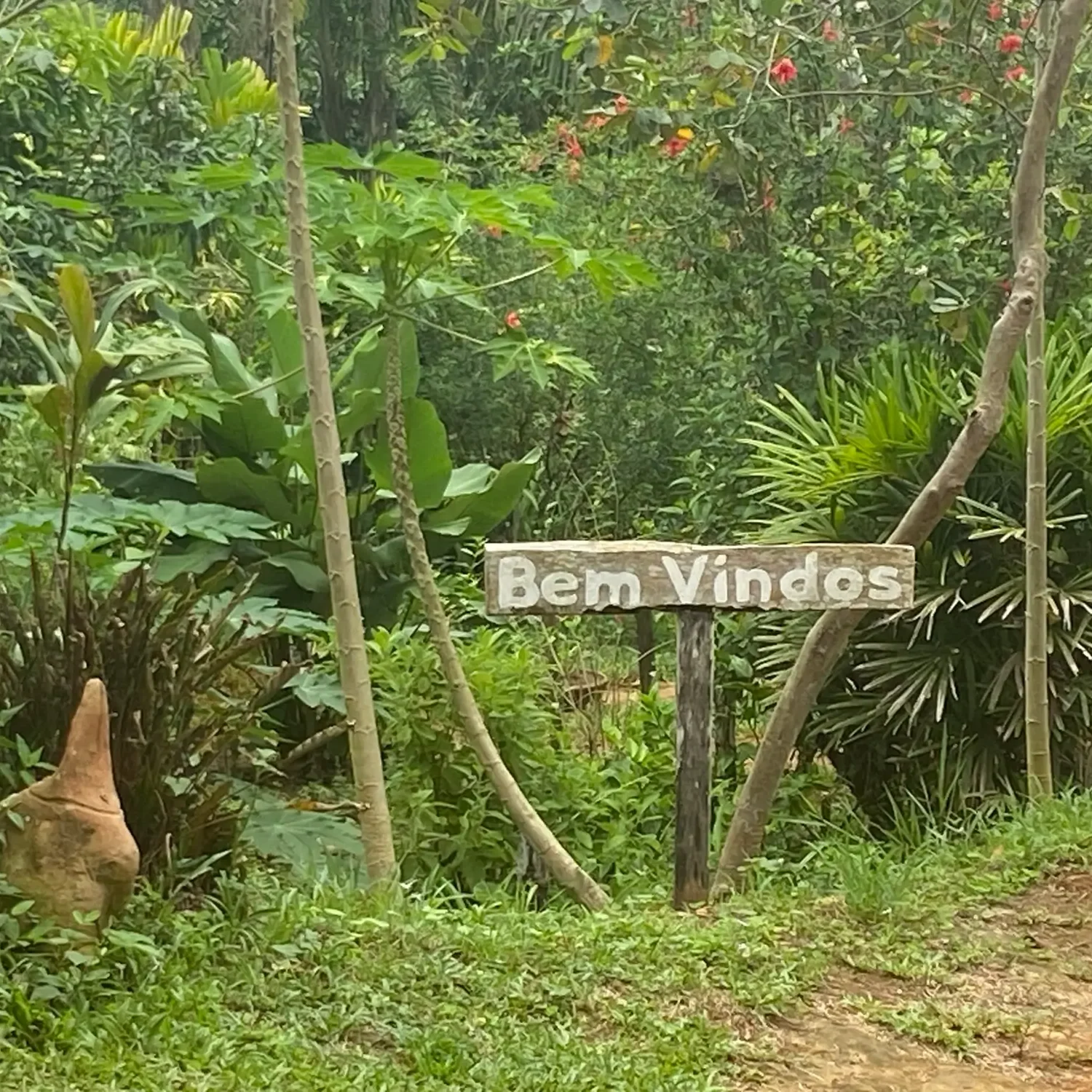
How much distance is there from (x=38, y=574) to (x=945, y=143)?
4526mm

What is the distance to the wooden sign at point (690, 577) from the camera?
4.32 metres

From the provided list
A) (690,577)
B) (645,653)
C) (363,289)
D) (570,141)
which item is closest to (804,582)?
(690,577)

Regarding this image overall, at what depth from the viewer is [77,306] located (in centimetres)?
409

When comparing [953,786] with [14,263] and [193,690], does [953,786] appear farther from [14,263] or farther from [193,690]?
[14,263]

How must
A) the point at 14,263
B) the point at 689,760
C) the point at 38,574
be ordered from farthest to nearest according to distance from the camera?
the point at 14,263, the point at 689,760, the point at 38,574

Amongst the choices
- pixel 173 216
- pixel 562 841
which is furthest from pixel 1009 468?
pixel 173 216

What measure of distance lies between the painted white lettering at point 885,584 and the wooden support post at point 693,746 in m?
0.45

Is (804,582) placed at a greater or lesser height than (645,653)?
greater

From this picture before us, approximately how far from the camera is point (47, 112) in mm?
7211

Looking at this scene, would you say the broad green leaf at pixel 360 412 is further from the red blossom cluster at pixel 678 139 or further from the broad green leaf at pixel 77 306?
the broad green leaf at pixel 77 306

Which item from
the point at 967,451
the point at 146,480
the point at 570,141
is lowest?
the point at 146,480

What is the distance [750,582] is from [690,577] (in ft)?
0.57

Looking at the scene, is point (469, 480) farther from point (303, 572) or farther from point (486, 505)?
point (303, 572)

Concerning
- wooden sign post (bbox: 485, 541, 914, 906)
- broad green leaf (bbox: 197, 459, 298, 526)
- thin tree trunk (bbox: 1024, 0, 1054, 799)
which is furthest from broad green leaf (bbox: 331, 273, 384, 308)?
thin tree trunk (bbox: 1024, 0, 1054, 799)
